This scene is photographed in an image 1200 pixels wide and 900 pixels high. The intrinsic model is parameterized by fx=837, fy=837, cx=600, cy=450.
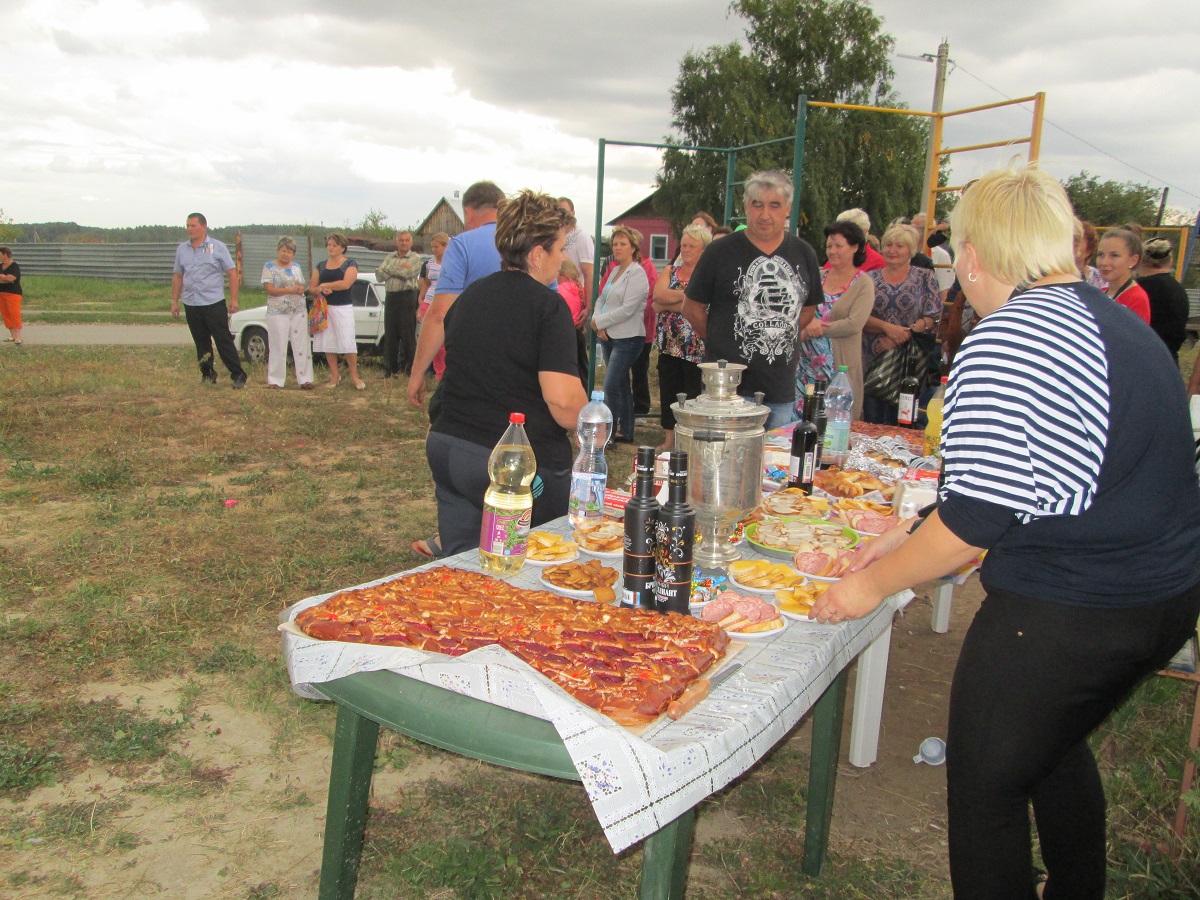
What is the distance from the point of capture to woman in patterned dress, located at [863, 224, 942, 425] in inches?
223

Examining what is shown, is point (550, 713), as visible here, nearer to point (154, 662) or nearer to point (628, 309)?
point (154, 662)

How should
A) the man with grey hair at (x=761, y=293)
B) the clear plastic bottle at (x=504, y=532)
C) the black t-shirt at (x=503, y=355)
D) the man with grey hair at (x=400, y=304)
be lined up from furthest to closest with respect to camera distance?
the man with grey hair at (x=400, y=304), the man with grey hair at (x=761, y=293), the black t-shirt at (x=503, y=355), the clear plastic bottle at (x=504, y=532)

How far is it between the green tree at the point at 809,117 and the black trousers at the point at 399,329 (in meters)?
Result: 19.6

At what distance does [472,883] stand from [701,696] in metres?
1.42

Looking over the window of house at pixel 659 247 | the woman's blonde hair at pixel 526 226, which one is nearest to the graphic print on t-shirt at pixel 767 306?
the woman's blonde hair at pixel 526 226

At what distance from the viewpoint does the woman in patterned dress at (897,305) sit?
5656mm

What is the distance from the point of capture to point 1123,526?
5.31ft

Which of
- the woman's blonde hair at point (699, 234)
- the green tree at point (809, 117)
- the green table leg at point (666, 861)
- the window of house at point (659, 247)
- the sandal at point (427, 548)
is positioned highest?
the green tree at point (809, 117)

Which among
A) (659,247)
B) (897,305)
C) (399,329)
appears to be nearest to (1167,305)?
(897,305)

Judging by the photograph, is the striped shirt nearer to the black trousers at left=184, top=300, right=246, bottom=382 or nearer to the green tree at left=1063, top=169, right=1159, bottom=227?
the black trousers at left=184, top=300, right=246, bottom=382

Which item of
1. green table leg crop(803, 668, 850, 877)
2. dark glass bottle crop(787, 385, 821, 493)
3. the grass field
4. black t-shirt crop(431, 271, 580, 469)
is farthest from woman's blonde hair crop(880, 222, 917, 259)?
green table leg crop(803, 668, 850, 877)

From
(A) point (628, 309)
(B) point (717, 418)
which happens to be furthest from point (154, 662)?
(A) point (628, 309)

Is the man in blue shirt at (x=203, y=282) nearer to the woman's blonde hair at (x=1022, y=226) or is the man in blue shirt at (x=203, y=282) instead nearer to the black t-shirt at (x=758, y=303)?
the black t-shirt at (x=758, y=303)

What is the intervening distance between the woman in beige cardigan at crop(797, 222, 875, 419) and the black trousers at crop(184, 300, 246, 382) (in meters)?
7.34
